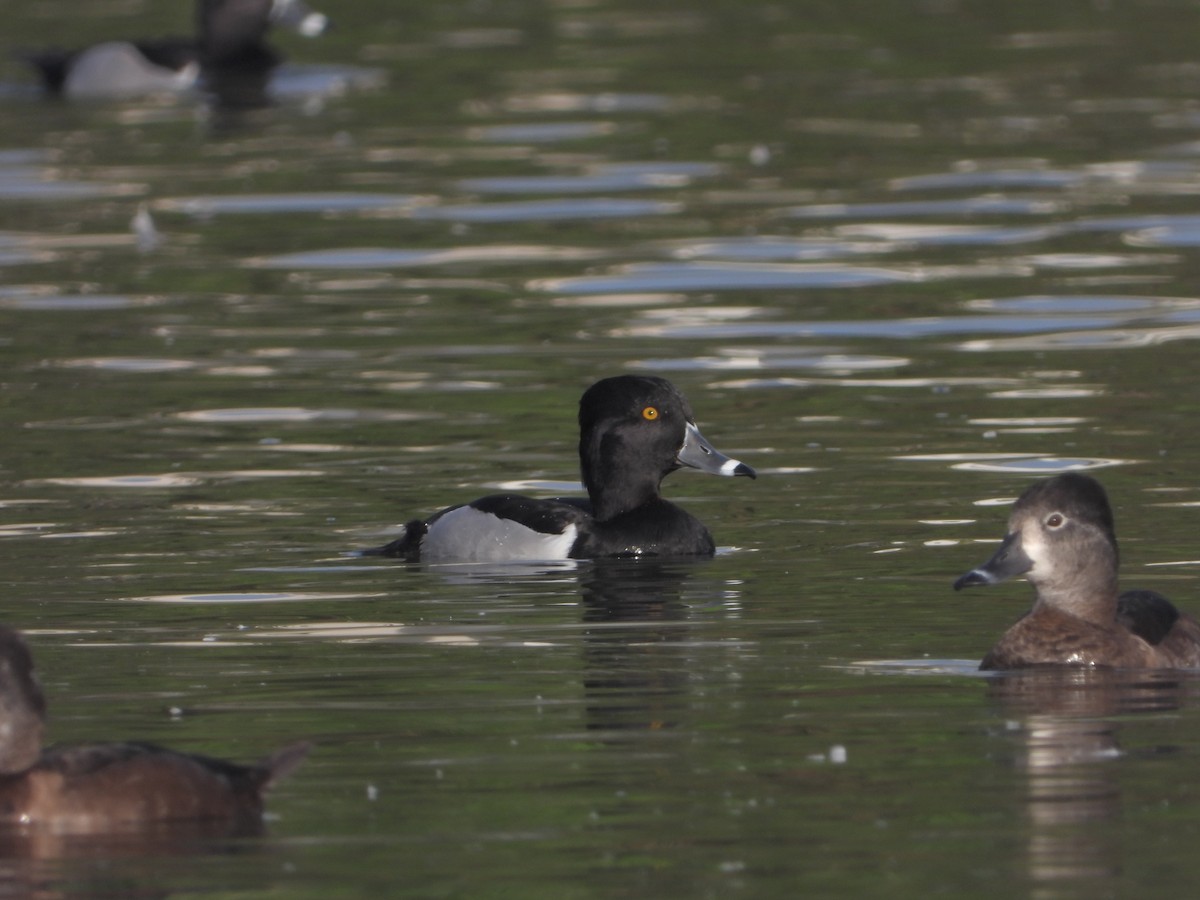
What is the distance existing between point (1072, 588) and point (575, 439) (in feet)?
20.6

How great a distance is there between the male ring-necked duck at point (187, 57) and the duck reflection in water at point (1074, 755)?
2571 centimetres

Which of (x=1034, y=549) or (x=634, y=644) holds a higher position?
(x=1034, y=549)

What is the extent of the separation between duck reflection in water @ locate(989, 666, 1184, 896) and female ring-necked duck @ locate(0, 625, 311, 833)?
210 centimetres

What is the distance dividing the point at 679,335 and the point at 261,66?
18.7 meters

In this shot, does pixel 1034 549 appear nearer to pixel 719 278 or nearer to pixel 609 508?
pixel 609 508

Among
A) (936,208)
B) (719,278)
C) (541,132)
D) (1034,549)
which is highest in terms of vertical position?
(541,132)

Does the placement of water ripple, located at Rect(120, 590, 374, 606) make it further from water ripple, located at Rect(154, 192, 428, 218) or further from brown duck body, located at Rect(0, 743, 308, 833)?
water ripple, located at Rect(154, 192, 428, 218)

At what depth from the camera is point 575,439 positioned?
1545 centimetres

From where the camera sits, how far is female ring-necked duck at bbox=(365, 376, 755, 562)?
12453 mm

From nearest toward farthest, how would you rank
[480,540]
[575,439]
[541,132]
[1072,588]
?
[1072,588], [480,540], [575,439], [541,132]

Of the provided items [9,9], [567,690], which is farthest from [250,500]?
[9,9]

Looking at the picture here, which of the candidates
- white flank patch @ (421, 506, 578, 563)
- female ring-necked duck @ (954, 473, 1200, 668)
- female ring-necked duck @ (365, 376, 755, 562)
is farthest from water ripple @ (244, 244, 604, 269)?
female ring-necked duck @ (954, 473, 1200, 668)

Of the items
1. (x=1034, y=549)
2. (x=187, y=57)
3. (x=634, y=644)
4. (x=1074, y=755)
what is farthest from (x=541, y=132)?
(x=1074, y=755)

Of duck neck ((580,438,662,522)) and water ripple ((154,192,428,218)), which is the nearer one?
duck neck ((580,438,662,522))
